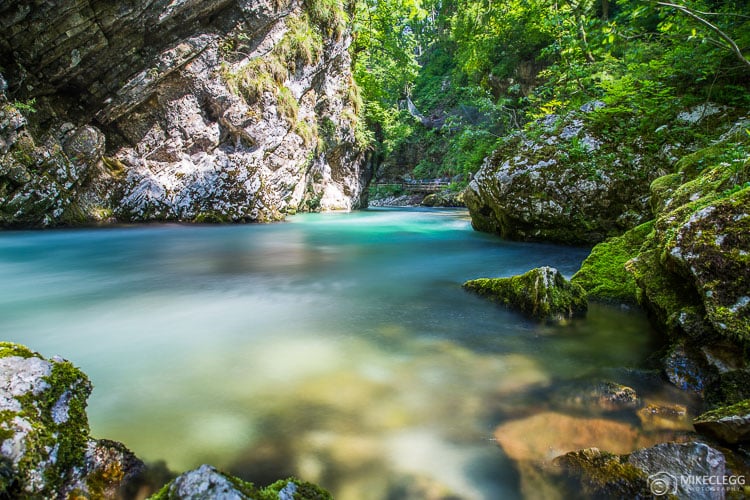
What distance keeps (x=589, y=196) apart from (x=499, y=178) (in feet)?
5.65

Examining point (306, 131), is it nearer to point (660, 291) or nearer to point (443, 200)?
point (443, 200)

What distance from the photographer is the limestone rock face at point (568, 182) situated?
6641 millimetres

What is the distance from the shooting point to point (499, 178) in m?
7.78

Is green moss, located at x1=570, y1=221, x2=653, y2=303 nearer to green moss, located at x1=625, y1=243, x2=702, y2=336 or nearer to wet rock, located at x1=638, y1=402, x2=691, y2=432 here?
green moss, located at x1=625, y1=243, x2=702, y2=336

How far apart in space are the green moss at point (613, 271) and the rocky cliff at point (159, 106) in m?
12.8

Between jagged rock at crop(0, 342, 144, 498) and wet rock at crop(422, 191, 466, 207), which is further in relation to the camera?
wet rock at crop(422, 191, 466, 207)

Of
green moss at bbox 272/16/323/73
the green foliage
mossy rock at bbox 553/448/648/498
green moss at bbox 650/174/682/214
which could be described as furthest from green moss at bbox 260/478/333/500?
green moss at bbox 272/16/323/73

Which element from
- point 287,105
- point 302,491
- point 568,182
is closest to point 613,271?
point 568,182

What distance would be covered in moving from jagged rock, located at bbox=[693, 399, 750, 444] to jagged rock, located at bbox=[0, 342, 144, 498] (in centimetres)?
272

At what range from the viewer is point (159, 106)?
13633mm

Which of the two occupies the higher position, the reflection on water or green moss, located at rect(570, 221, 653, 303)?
green moss, located at rect(570, 221, 653, 303)

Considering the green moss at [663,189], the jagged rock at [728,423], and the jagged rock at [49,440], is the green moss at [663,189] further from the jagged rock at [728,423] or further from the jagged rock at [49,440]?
the jagged rock at [49,440]

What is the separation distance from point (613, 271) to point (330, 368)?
354 cm

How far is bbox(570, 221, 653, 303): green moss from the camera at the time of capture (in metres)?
3.97
